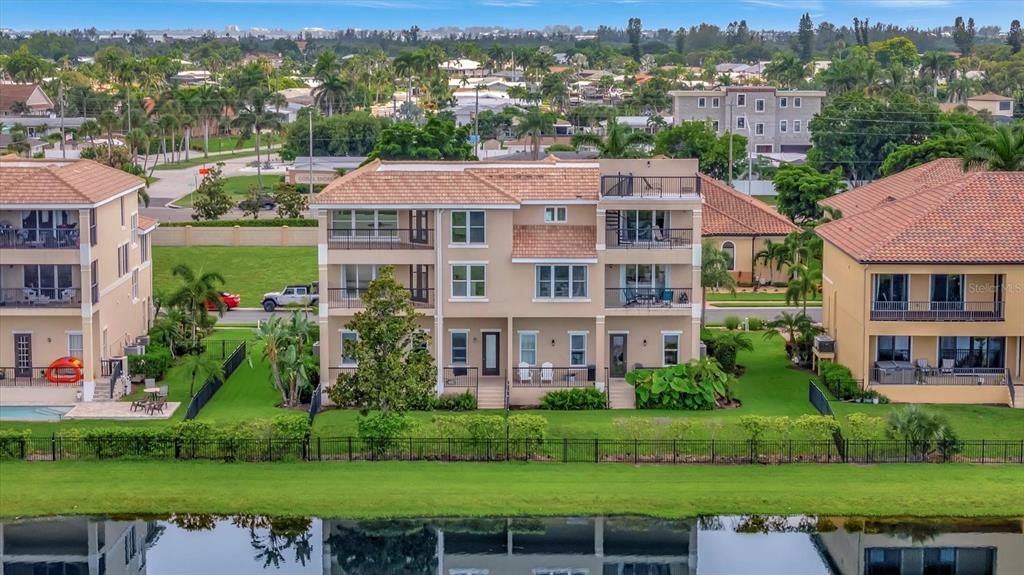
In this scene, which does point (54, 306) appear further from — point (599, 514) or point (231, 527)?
point (599, 514)

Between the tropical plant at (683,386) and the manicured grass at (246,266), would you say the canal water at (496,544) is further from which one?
the manicured grass at (246,266)

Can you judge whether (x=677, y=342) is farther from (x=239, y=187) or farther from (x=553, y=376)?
(x=239, y=187)

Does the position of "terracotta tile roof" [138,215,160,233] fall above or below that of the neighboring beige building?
above

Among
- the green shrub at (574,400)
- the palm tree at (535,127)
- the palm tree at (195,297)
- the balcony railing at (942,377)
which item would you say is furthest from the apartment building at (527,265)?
the palm tree at (535,127)

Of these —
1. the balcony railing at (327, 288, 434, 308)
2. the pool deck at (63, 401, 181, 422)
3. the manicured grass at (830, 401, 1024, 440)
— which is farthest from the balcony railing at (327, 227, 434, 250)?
the manicured grass at (830, 401, 1024, 440)

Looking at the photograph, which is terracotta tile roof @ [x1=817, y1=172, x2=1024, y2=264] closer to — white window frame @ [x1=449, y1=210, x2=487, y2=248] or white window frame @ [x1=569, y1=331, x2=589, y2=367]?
white window frame @ [x1=569, y1=331, x2=589, y2=367]

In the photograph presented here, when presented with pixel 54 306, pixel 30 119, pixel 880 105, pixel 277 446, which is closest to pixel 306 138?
pixel 30 119
